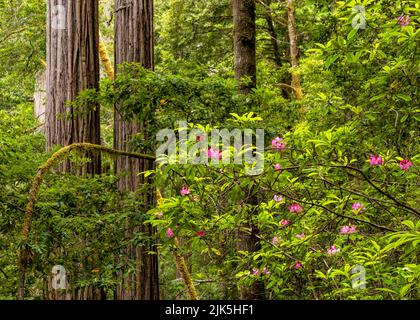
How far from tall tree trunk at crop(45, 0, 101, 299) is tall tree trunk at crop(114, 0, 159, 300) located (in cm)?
29

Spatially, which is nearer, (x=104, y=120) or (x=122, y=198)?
(x=122, y=198)

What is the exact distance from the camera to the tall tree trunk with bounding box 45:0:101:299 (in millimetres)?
7020

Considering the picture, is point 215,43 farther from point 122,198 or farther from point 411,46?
point 411,46

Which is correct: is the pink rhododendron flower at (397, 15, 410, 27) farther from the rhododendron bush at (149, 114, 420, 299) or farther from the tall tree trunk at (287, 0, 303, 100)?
the tall tree trunk at (287, 0, 303, 100)

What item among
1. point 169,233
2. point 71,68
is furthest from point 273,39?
point 169,233

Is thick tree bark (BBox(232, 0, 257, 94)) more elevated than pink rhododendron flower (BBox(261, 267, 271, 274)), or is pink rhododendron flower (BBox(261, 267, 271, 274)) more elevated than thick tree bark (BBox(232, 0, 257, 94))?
thick tree bark (BBox(232, 0, 257, 94))

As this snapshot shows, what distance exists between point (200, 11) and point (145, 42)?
7.23m

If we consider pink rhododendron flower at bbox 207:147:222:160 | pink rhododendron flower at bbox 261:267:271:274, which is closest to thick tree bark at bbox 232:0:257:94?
pink rhododendron flower at bbox 261:267:271:274

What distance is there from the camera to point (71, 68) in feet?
23.6

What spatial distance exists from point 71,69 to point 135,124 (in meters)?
0.92

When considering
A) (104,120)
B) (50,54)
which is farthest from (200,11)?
(50,54)

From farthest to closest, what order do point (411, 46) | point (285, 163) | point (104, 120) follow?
point (104, 120) → point (285, 163) → point (411, 46)
